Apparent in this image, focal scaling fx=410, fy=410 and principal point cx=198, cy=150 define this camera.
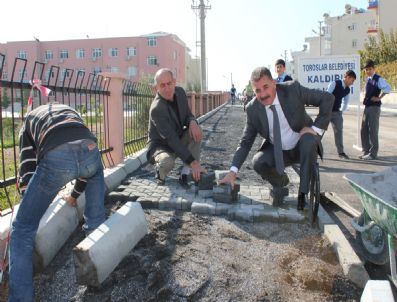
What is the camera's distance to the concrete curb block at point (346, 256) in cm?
319

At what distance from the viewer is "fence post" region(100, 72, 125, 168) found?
6.72m

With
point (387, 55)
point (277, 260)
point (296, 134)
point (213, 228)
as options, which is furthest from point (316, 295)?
point (387, 55)

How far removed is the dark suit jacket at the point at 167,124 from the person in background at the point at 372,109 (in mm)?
4850

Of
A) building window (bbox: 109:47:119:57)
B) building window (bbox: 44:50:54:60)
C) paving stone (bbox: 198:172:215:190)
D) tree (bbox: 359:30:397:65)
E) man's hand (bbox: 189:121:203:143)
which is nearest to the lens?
paving stone (bbox: 198:172:215:190)

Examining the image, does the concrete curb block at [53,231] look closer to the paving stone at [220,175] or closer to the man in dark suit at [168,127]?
the man in dark suit at [168,127]

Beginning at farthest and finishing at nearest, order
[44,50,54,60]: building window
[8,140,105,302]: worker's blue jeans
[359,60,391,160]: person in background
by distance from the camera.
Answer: [44,50,54,60]: building window, [359,60,391,160]: person in background, [8,140,105,302]: worker's blue jeans

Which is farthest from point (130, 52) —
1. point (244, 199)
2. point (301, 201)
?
point (301, 201)

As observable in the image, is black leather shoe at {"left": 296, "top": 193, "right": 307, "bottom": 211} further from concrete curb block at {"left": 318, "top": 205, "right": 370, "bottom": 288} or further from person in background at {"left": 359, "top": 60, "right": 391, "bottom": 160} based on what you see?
person in background at {"left": 359, "top": 60, "right": 391, "bottom": 160}

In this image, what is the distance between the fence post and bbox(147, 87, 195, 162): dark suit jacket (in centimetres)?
124

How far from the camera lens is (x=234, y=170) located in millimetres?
4297

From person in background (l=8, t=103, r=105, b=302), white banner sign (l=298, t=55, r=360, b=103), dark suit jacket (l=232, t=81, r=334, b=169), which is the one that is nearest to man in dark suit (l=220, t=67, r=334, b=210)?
dark suit jacket (l=232, t=81, r=334, b=169)

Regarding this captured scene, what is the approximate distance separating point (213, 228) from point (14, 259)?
1.97m

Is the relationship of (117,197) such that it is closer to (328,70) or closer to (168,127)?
(168,127)

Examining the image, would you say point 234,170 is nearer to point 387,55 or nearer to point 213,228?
point 213,228
